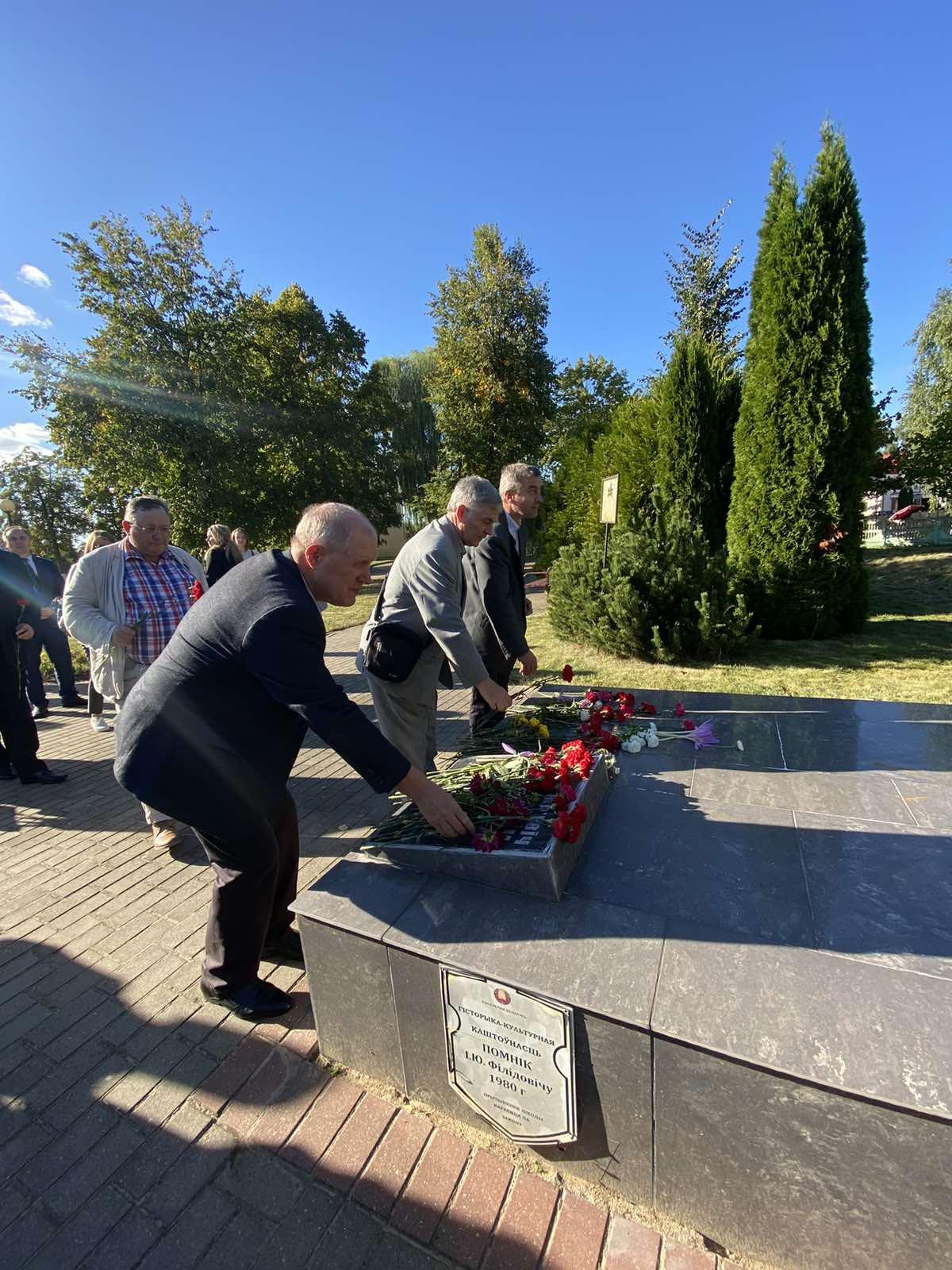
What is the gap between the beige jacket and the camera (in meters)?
3.06

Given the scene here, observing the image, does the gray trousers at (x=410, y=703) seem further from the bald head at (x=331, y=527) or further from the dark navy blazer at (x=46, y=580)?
the dark navy blazer at (x=46, y=580)

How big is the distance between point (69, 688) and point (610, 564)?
6.58m

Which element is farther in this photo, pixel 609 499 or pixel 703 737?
pixel 609 499

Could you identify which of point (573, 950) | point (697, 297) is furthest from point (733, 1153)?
point (697, 297)

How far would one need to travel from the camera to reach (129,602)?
316 cm

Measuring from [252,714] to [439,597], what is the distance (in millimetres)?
1015

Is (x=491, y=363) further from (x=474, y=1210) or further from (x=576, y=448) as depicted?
(x=474, y=1210)

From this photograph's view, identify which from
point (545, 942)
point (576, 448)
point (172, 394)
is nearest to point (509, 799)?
point (545, 942)

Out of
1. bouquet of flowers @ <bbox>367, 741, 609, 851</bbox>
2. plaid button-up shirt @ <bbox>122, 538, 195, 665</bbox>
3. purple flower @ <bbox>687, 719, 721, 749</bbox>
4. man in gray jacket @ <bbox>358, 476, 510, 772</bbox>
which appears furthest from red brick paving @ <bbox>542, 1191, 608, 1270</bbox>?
plaid button-up shirt @ <bbox>122, 538, 195, 665</bbox>

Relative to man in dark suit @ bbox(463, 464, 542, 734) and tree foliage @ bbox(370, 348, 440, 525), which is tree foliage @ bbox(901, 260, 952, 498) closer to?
man in dark suit @ bbox(463, 464, 542, 734)

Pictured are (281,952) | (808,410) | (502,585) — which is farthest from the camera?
(808,410)

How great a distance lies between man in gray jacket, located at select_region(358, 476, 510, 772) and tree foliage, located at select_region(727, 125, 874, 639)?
604 centimetres

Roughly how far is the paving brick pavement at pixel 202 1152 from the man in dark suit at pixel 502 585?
75.4 inches

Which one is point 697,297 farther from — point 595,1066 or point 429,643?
point 595,1066
